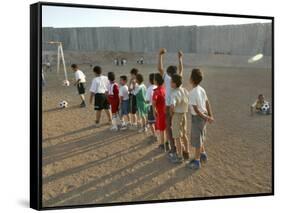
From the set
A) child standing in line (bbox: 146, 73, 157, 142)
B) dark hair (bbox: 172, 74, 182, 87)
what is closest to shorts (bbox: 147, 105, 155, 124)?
child standing in line (bbox: 146, 73, 157, 142)

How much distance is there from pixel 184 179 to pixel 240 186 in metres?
0.84

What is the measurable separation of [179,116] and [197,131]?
316 millimetres

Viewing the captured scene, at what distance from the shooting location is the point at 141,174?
7.64 m

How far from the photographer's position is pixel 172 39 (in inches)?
309

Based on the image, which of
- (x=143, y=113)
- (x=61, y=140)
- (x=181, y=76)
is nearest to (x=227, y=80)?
(x=181, y=76)

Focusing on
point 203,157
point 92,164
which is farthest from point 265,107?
point 92,164

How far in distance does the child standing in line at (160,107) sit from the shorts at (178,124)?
12 cm

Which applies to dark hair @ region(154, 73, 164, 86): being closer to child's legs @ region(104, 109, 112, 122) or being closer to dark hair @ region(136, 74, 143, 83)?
dark hair @ region(136, 74, 143, 83)

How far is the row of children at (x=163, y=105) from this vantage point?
773 centimetres

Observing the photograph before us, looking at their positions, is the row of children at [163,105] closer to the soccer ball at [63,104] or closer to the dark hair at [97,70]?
the dark hair at [97,70]

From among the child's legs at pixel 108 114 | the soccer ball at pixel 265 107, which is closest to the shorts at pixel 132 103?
the child's legs at pixel 108 114

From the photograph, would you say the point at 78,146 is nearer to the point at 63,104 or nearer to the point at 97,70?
the point at 63,104

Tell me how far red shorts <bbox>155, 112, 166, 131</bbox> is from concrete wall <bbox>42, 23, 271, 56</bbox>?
803mm

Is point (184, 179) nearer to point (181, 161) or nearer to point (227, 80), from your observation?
point (181, 161)
